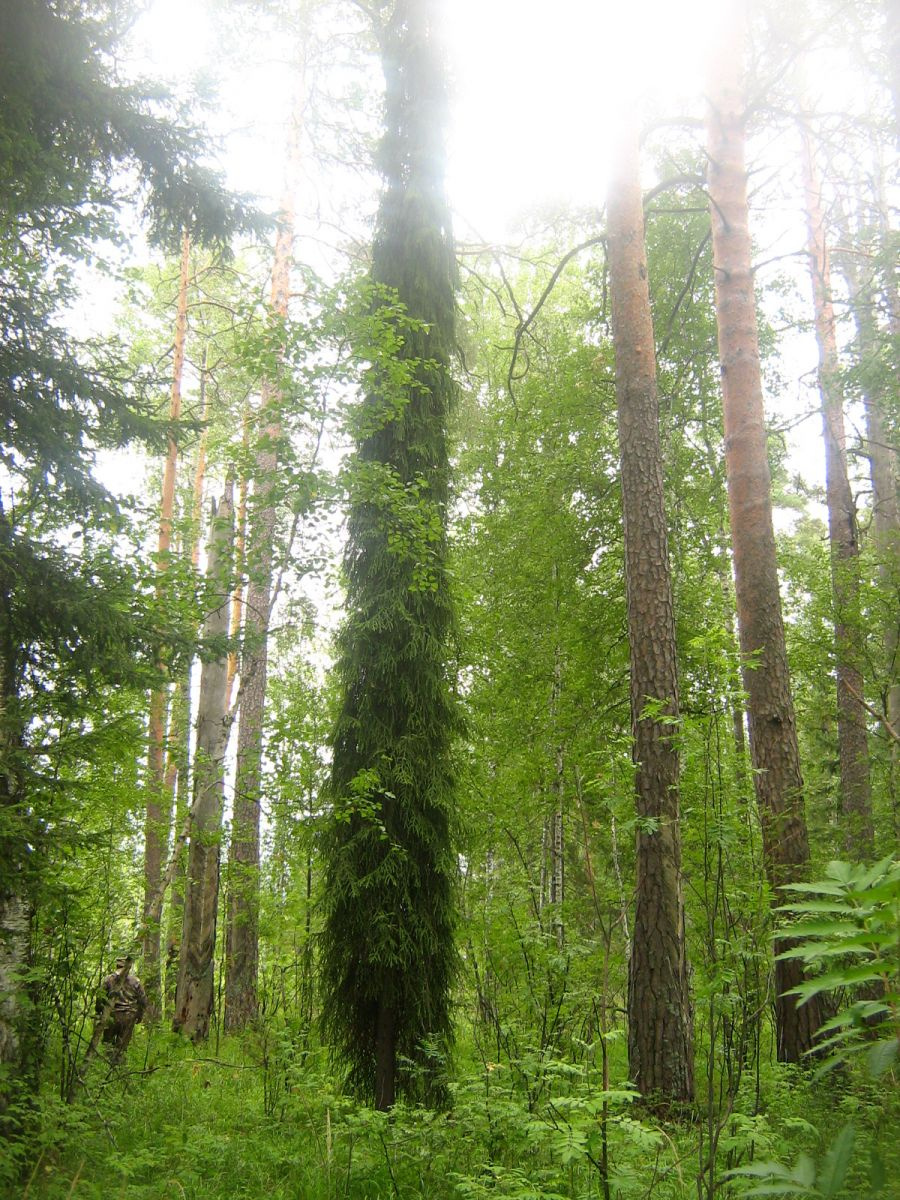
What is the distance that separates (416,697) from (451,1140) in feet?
9.99

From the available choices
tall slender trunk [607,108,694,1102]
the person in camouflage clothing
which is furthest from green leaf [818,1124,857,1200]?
the person in camouflage clothing

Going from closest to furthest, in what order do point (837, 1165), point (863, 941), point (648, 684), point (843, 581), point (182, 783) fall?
point (837, 1165), point (863, 941), point (648, 684), point (182, 783), point (843, 581)

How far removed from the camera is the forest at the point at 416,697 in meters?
4.34

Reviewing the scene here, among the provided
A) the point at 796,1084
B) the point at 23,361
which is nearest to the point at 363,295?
the point at 23,361

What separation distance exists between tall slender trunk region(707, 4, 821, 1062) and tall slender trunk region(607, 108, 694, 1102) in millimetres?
801

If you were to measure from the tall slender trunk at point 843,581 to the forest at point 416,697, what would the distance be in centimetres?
14

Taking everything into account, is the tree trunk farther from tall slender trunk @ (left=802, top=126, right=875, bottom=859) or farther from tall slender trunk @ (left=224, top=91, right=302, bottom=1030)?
tall slender trunk @ (left=802, top=126, right=875, bottom=859)

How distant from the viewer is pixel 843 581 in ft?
34.8

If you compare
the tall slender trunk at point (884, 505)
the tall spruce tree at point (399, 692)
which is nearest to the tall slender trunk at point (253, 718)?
the tall spruce tree at point (399, 692)

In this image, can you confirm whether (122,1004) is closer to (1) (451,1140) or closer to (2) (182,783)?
(2) (182,783)

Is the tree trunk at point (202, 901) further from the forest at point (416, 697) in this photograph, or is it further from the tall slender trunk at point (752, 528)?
the tall slender trunk at point (752, 528)

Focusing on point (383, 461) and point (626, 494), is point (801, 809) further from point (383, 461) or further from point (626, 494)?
point (383, 461)

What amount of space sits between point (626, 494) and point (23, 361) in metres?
4.51

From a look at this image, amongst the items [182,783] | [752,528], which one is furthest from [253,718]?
[752,528]
